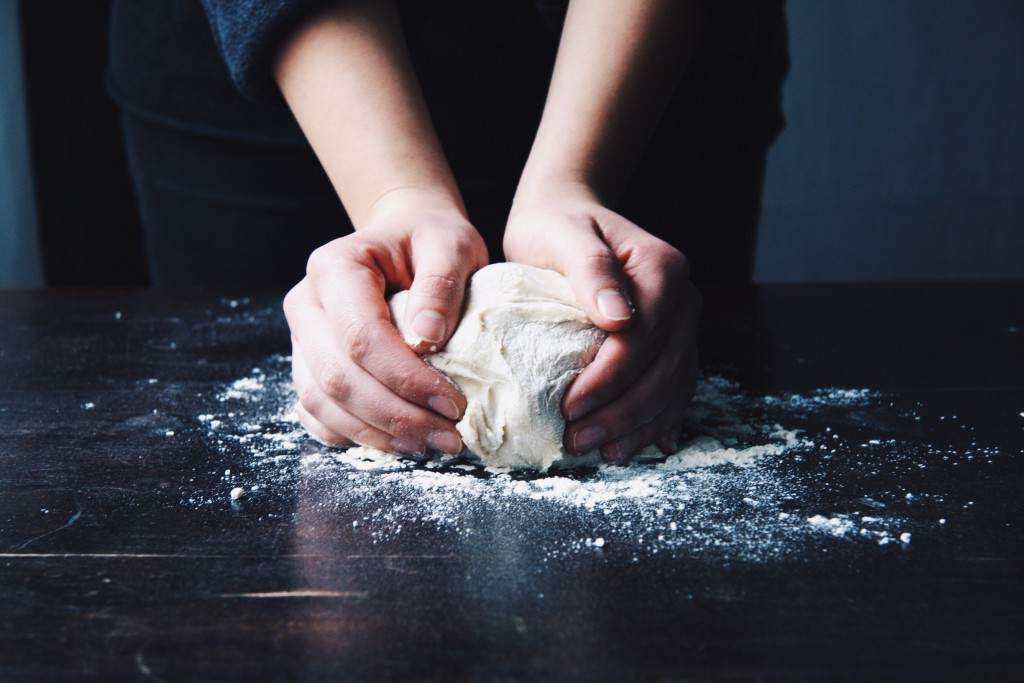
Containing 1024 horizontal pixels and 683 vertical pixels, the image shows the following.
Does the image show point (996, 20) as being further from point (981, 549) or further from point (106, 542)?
point (106, 542)

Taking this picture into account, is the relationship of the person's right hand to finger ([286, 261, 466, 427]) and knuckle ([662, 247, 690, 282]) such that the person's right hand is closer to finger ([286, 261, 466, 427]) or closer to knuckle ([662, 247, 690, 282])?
finger ([286, 261, 466, 427])

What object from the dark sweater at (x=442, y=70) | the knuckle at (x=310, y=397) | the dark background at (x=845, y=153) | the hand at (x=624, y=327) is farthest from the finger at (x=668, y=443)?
the dark background at (x=845, y=153)

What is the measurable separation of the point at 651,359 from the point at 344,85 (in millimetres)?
504

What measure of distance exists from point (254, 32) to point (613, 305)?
1.92ft

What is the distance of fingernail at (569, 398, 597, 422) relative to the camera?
0.75m

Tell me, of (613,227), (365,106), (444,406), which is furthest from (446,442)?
(365,106)

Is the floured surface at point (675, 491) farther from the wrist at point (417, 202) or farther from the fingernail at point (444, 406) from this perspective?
the wrist at point (417, 202)

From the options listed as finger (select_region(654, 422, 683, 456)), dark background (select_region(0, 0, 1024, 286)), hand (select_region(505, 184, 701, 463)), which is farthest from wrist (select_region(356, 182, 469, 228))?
dark background (select_region(0, 0, 1024, 286))

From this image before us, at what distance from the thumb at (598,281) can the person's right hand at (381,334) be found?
107mm

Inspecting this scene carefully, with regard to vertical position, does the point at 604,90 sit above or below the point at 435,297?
above

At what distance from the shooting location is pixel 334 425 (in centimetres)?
80

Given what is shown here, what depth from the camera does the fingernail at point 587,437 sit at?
76 cm

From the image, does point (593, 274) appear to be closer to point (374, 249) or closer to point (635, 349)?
point (635, 349)

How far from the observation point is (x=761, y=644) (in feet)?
1.60
